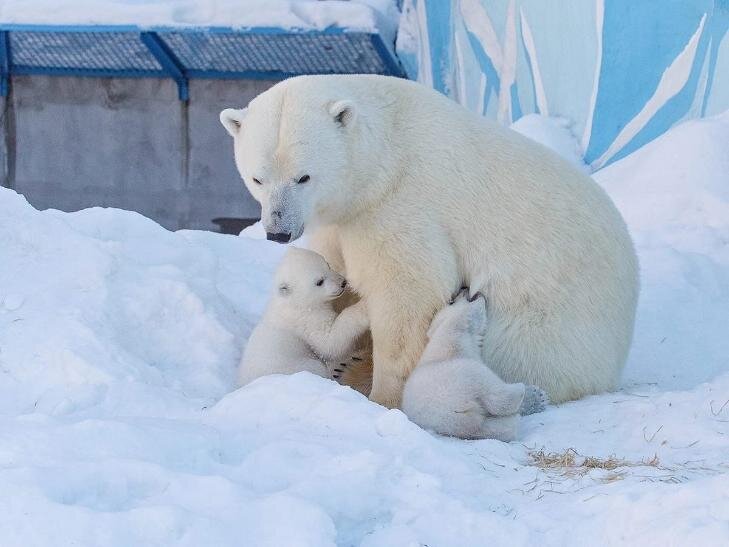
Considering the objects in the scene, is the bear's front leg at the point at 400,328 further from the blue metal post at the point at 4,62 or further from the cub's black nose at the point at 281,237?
the blue metal post at the point at 4,62

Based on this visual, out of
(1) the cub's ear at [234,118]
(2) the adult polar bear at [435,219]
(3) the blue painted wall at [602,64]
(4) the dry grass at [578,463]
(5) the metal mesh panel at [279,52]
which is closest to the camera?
(4) the dry grass at [578,463]

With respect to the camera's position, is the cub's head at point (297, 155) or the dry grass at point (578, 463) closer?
the dry grass at point (578, 463)

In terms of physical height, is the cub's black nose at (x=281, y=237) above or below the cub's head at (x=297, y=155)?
below

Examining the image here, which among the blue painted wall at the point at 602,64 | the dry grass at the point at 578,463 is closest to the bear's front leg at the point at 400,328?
the dry grass at the point at 578,463

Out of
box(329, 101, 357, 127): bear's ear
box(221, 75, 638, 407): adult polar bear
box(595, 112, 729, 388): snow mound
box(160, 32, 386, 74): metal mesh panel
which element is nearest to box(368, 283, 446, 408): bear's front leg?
box(221, 75, 638, 407): adult polar bear

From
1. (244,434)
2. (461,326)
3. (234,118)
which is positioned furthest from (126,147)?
(244,434)

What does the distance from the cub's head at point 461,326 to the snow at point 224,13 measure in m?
7.05

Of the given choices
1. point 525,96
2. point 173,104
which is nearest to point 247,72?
point 173,104

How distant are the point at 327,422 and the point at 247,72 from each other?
9.27 metres

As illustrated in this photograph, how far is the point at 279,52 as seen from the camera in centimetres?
1081

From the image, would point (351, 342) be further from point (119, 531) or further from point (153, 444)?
point (119, 531)

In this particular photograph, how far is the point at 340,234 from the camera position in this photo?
11.5 ft

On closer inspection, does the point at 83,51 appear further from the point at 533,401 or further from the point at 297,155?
the point at 533,401

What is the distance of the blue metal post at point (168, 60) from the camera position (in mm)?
10648
